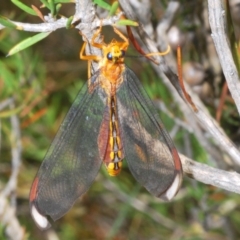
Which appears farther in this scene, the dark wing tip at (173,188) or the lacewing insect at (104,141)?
the lacewing insect at (104,141)

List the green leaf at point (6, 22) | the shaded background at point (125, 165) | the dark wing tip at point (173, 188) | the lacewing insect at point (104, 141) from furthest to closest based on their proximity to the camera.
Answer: the shaded background at point (125, 165)
the lacewing insect at point (104, 141)
the dark wing tip at point (173, 188)
the green leaf at point (6, 22)

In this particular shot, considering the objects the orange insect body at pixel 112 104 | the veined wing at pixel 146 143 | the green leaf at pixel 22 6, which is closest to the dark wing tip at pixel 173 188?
the veined wing at pixel 146 143

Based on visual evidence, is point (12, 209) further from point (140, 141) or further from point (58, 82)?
point (58, 82)

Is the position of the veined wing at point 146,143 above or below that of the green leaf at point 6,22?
below

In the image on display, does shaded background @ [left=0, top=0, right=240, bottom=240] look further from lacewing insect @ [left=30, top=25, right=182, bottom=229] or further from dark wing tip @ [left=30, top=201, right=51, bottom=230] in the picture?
dark wing tip @ [left=30, top=201, right=51, bottom=230]

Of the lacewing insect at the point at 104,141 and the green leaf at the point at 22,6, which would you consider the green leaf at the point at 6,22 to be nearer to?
the green leaf at the point at 22,6

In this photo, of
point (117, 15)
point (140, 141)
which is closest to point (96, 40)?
point (117, 15)

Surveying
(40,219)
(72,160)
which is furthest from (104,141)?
(40,219)
